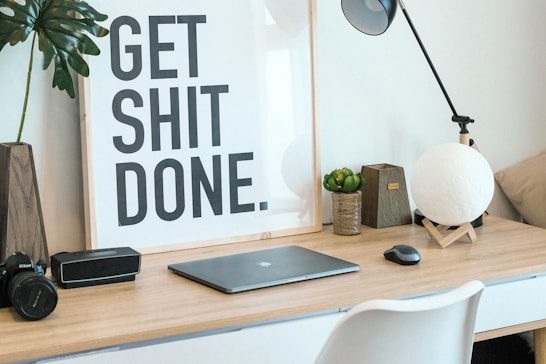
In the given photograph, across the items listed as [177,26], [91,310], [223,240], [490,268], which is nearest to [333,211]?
[223,240]

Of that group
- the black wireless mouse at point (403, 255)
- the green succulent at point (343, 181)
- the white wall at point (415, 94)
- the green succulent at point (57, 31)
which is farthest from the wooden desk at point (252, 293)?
the green succulent at point (57, 31)

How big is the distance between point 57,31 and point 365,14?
789 millimetres

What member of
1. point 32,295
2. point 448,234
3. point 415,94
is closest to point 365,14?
point 415,94

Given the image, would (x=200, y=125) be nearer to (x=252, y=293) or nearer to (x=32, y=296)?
(x=252, y=293)

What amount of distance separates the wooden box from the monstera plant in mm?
849

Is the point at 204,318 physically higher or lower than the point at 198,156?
lower

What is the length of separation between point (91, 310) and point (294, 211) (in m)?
0.75

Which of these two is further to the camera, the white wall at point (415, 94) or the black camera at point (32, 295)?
the white wall at point (415, 94)

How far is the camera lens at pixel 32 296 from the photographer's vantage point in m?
1.58

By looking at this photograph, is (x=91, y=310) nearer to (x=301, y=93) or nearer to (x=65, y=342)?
(x=65, y=342)

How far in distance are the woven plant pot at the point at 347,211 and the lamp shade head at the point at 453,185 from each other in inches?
6.5

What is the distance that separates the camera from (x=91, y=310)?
5.46ft

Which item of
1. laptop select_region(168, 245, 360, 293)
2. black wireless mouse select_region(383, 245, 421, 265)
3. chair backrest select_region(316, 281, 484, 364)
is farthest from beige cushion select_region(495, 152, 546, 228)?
chair backrest select_region(316, 281, 484, 364)

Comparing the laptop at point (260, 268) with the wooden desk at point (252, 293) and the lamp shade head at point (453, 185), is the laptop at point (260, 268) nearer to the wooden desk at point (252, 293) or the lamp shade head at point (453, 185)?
the wooden desk at point (252, 293)
